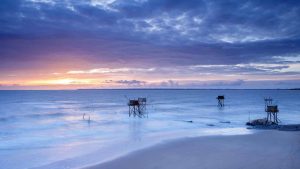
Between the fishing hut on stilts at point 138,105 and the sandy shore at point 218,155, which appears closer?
the sandy shore at point 218,155

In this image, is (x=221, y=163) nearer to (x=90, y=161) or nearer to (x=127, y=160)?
(x=127, y=160)

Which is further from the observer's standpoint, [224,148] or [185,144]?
[185,144]

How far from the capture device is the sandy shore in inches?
707

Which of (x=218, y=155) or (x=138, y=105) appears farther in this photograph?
(x=138, y=105)

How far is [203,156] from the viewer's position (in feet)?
66.3

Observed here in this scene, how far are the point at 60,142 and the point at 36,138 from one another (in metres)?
4.81

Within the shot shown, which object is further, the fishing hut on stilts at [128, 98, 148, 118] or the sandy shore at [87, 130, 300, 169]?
the fishing hut on stilts at [128, 98, 148, 118]

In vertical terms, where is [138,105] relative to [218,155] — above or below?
above

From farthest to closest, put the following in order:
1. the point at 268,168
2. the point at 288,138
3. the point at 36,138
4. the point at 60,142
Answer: the point at 36,138
the point at 60,142
the point at 288,138
the point at 268,168

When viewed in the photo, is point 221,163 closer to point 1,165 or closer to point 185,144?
point 185,144

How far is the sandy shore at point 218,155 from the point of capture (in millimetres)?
17969

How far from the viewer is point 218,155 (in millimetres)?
20391

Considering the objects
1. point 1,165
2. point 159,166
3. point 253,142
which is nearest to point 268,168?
point 159,166

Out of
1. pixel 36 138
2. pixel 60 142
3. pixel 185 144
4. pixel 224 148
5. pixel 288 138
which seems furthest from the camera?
pixel 36 138
